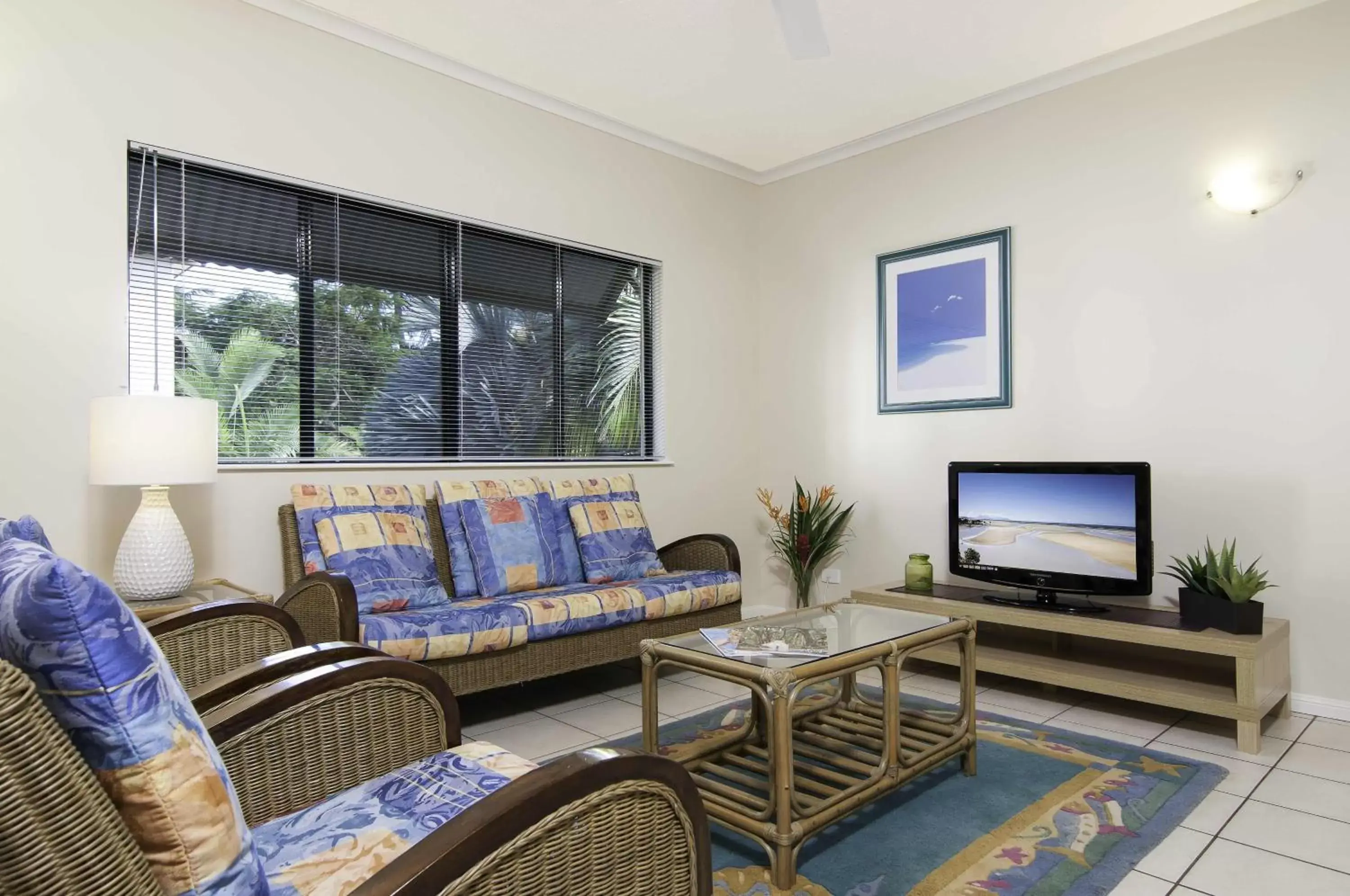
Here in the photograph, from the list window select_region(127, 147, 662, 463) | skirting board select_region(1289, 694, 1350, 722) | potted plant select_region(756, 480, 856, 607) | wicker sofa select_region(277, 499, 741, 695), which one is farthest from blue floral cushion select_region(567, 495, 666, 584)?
skirting board select_region(1289, 694, 1350, 722)

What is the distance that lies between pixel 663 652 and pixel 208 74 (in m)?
2.82

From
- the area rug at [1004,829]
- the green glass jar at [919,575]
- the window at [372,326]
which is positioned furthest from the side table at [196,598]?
the green glass jar at [919,575]

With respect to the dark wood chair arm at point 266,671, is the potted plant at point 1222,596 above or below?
below

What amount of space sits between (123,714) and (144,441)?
2073mm

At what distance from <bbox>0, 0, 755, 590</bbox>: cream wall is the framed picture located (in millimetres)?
1563

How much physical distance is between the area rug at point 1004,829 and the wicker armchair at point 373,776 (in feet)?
2.65

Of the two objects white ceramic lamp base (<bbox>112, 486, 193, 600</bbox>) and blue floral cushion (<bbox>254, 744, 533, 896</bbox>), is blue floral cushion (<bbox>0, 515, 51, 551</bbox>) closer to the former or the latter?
blue floral cushion (<bbox>254, 744, 533, 896</bbox>)

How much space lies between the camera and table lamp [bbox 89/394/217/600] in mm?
2590

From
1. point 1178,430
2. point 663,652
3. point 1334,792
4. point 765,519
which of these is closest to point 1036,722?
point 1334,792

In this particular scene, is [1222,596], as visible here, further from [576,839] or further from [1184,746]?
[576,839]

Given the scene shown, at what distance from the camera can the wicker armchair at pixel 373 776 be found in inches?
Result: 30.0

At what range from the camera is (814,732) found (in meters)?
2.80

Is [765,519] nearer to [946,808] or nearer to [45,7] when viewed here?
[946,808]

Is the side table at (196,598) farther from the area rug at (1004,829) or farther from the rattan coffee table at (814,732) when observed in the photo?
the area rug at (1004,829)
